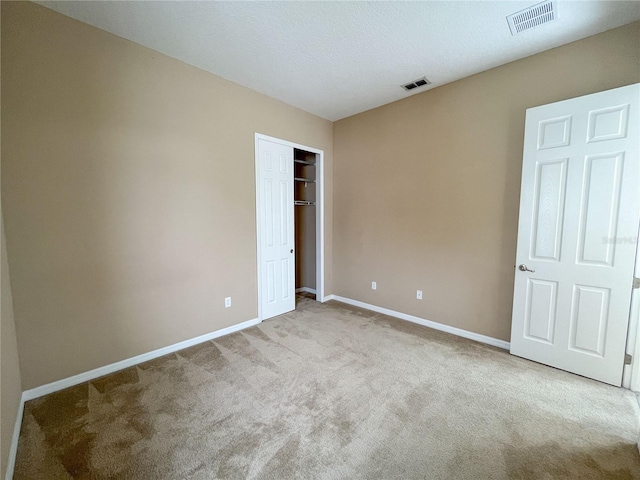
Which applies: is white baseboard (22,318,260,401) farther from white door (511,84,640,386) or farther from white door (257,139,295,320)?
white door (511,84,640,386)

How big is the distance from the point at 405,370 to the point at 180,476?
1.81 m

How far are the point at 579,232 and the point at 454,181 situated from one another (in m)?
1.19

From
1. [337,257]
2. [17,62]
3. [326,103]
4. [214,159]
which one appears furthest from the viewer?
[337,257]

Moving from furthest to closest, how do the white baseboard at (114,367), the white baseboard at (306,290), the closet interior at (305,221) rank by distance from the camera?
the white baseboard at (306,290), the closet interior at (305,221), the white baseboard at (114,367)

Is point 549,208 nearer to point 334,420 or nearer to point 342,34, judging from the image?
point 342,34

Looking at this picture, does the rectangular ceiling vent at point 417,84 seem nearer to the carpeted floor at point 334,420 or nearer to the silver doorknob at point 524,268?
the silver doorknob at point 524,268

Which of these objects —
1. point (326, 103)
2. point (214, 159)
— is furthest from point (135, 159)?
point (326, 103)

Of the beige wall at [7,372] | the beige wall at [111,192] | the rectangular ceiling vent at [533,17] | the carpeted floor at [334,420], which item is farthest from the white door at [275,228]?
the rectangular ceiling vent at [533,17]

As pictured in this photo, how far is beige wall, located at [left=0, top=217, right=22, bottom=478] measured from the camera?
1.34 m

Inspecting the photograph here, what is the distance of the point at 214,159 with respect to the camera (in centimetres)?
284

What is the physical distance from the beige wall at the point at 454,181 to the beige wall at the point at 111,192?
5.96ft

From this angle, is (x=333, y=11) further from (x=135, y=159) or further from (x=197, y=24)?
(x=135, y=159)

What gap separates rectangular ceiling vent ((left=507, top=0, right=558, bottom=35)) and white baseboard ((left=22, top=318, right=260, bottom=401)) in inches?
155

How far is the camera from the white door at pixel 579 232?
2.01m
